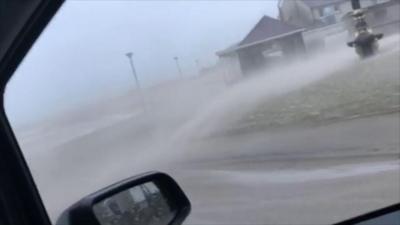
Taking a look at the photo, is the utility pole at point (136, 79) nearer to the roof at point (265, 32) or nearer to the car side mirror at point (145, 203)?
the roof at point (265, 32)

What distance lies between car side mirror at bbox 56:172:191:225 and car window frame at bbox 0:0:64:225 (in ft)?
1.00

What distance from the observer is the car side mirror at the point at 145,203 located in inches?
49.1

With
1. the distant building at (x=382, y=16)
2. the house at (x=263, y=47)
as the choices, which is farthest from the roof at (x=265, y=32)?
the distant building at (x=382, y=16)

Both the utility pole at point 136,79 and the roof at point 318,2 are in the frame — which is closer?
the utility pole at point 136,79

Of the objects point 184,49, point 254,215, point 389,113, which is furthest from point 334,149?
point 184,49

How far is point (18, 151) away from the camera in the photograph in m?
1.59

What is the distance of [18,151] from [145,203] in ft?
1.44

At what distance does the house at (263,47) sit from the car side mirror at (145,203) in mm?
760

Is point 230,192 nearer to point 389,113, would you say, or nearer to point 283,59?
point 283,59

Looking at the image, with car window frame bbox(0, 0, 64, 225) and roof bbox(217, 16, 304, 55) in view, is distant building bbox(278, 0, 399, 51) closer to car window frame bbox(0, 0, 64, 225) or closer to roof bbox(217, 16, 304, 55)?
roof bbox(217, 16, 304, 55)

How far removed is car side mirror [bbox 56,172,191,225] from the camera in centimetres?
125

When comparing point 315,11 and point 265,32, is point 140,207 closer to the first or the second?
point 265,32

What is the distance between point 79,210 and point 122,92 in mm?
853

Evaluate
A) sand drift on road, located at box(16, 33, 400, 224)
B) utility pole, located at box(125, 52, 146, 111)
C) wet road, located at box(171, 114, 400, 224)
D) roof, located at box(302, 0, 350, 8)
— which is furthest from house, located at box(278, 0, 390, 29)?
utility pole, located at box(125, 52, 146, 111)
